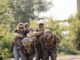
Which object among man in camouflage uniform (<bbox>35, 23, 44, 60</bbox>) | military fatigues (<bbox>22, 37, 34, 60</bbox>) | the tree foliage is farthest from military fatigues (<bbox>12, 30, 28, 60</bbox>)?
the tree foliage

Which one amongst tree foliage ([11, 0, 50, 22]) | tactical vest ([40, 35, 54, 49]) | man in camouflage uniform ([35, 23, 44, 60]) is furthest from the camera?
tree foliage ([11, 0, 50, 22])

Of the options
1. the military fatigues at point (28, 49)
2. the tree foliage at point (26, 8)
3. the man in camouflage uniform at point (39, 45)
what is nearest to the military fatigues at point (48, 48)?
the man in camouflage uniform at point (39, 45)

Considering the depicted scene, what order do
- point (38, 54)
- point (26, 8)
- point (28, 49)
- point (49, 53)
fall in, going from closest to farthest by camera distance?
point (28, 49), point (49, 53), point (38, 54), point (26, 8)

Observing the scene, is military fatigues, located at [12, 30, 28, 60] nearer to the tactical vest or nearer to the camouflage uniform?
the camouflage uniform

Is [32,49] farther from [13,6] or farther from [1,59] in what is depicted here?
[13,6]

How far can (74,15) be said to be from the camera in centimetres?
2430

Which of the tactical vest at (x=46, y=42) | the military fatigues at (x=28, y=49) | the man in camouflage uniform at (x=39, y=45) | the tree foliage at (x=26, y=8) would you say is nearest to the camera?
the military fatigues at (x=28, y=49)

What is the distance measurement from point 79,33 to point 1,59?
915 cm

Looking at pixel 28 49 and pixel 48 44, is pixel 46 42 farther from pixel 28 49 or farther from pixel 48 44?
pixel 28 49

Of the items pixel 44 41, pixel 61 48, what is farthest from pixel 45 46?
pixel 61 48

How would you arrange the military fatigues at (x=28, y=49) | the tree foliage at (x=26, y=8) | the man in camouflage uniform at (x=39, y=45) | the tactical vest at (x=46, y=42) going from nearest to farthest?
the military fatigues at (x=28, y=49), the tactical vest at (x=46, y=42), the man in camouflage uniform at (x=39, y=45), the tree foliage at (x=26, y=8)

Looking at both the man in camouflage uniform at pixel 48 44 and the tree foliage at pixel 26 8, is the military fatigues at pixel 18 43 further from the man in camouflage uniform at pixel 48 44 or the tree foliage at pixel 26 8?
the tree foliage at pixel 26 8

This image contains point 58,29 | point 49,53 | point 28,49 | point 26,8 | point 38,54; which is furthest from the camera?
point 26,8

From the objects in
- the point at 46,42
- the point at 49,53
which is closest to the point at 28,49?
the point at 46,42
